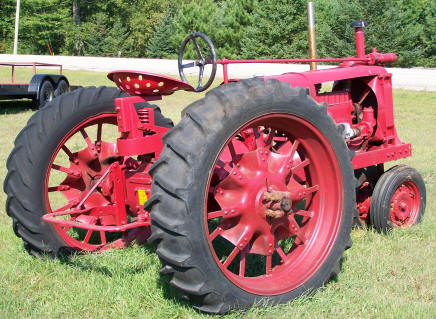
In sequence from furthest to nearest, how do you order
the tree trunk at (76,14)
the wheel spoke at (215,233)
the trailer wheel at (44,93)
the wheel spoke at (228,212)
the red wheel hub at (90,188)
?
the tree trunk at (76,14) → the trailer wheel at (44,93) → the red wheel hub at (90,188) → the wheel spoke at (228,212) → the wheel spoke at (215,233)

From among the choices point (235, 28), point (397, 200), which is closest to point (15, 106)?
point (397, 200)

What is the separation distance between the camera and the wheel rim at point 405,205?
4535mm

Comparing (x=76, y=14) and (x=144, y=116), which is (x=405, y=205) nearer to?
(x=144, y=116)

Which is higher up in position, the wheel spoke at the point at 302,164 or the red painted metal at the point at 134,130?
the red painted metal at the point at 134,130

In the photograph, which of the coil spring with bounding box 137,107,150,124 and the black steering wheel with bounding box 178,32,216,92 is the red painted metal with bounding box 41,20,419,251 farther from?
the black steering wheel with bounding box 178,32,216,92

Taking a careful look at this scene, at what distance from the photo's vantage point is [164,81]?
3348 mm

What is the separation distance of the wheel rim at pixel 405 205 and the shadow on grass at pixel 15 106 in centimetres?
1092

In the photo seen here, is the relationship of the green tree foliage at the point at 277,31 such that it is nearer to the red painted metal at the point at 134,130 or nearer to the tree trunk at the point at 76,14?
the tree trunk at the point at 76,14

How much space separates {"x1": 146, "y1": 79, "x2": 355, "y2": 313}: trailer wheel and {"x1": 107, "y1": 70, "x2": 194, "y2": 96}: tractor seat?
0.61 m

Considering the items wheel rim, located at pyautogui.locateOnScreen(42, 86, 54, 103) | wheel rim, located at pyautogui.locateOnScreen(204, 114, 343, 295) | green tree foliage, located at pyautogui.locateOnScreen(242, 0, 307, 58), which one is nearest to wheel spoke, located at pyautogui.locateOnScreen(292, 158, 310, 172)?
wheel rim, located at pyautogui.locateOnScreen(204, 114, 343, 295)

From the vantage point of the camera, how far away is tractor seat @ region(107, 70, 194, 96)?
3.33 metres

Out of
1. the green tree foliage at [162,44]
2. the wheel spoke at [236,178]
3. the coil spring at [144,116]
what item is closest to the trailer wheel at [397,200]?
the wheel spoke at [236,178]

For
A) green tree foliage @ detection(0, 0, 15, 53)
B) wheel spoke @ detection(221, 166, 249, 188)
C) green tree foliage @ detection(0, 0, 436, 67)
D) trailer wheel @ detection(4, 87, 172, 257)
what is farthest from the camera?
green tree foliage @ detection(0, 0, 15, 53)

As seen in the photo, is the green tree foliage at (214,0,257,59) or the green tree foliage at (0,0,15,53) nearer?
the green tree foliage at (214,0,257,59)
